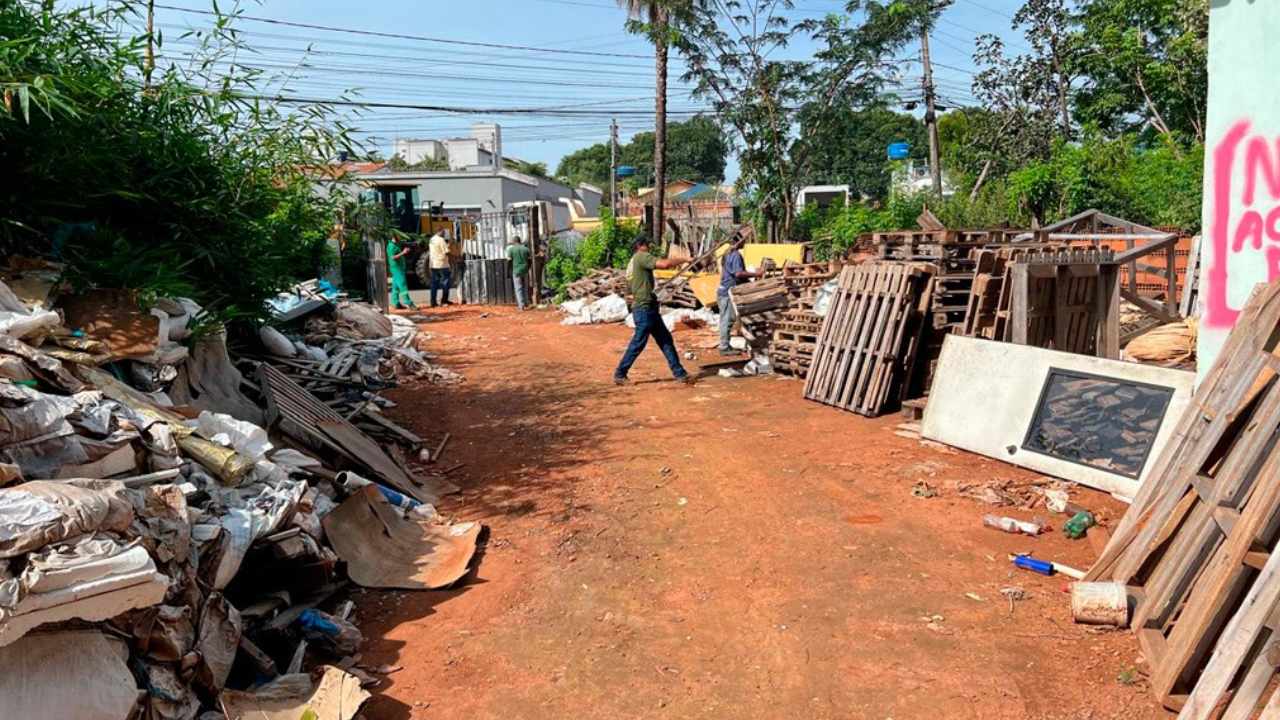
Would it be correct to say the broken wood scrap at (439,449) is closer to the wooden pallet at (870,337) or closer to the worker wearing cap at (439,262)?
the wooden pallet at (870,337)

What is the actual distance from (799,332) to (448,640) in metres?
7.17

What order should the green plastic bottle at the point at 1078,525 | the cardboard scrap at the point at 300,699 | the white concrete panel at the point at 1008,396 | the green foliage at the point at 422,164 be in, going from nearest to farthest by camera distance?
the cardboard scrap at the point at 300,699 < the green plastic bottle at the point at 1078,525 < the white concrete panel at the point at 1008,396 < the green foliage at the point at 422,164

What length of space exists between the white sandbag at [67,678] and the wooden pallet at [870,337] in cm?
701

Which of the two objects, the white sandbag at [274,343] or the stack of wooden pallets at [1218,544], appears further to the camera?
the white sandbag at [274,343]

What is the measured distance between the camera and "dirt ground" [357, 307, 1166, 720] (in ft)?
12.6

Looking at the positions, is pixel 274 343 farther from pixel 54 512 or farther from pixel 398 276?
pixel 398 276

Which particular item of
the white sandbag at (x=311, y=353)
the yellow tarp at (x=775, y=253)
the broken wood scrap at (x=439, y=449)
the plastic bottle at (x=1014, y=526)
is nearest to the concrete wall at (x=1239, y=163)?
the plastic bottle at (x=1014, y=526)

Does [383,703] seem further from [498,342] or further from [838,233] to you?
[838,233]

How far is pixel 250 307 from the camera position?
7.89m

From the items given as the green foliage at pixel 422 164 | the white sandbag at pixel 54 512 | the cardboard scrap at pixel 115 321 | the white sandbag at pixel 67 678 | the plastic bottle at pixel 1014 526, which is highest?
the green foliage at pixel 422 164

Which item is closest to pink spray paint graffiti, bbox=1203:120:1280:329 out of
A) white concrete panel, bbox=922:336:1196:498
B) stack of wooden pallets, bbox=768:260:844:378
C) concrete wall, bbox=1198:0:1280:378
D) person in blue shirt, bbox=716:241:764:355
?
concrete wall, bbox=1198:0:1280:378

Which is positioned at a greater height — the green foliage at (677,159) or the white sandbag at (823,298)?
the green foliage at (677,159)

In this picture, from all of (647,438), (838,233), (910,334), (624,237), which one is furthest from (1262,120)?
(624,237)

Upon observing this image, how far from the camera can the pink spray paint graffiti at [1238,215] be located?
5152mm
